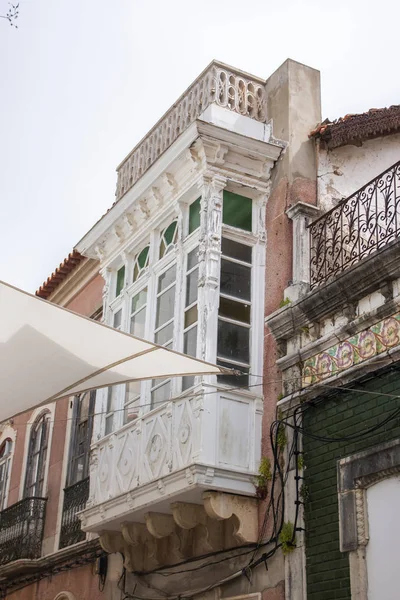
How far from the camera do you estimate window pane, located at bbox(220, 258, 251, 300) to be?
1050 centimetres

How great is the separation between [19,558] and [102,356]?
27.0 feet

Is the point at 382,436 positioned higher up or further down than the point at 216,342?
further down

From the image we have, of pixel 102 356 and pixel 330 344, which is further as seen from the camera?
pixel 330 344

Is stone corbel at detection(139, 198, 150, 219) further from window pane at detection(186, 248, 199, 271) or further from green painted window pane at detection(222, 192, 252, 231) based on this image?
green painted window pane at detection(222, 192, 252, 231)

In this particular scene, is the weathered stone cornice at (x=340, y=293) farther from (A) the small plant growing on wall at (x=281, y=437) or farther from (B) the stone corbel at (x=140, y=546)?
(B) the stone corbel at (x=140, y=546)

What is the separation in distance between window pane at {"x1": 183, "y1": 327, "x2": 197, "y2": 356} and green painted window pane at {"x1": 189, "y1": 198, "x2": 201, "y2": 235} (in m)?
1.34

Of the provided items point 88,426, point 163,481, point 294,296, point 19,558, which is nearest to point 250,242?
point 294,296

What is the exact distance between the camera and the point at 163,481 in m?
9.79

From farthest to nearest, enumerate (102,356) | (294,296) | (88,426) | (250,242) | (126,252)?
(88,426)
(126,252)
(250,242)
(294,296)
(102,356)

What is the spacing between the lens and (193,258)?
35.5 feet

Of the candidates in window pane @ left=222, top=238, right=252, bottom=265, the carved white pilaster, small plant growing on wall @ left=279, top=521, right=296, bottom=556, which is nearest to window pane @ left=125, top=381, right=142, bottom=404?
the carved white pilaster

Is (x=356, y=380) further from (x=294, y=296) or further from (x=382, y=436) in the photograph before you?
(x=294, y=296)

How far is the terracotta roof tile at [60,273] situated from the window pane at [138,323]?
363 cm

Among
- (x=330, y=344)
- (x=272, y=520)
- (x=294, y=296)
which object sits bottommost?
(x=272, y=520)
